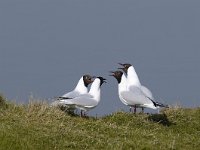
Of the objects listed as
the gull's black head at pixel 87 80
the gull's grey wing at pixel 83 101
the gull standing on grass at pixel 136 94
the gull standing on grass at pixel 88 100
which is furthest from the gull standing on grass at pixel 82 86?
the gull standing on grass at pixel 136 94

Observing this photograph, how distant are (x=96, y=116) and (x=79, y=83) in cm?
156

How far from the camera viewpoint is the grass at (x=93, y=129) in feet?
34.2

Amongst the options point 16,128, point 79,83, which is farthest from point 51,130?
point 79,83

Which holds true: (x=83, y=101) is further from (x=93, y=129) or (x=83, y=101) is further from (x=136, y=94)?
(x=93, y=129)

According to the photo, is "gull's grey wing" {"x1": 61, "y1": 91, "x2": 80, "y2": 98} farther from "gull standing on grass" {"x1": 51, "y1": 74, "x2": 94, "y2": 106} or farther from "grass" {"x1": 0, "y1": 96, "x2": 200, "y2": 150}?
"grass" {"x1": 0, "y1": 96, "x2": 200, "y2": 150}

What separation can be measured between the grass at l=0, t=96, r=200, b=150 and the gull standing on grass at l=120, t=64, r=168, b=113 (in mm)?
352

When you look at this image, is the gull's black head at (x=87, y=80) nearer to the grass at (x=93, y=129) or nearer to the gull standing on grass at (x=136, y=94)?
the gull standing on grass at (x=136, y=94)

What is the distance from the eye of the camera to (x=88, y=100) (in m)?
14.4

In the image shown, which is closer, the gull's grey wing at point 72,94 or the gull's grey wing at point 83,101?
the gull's grey wing at point 83,101

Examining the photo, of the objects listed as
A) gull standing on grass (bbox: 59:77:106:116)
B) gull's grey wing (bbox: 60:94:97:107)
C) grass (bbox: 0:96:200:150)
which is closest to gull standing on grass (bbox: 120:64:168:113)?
grass (bbox: 0:96:200:150)

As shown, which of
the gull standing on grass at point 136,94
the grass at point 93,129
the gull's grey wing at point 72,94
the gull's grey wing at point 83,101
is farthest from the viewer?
the gull's grey wing at point 72,94

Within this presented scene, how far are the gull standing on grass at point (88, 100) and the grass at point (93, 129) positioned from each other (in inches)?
12.6

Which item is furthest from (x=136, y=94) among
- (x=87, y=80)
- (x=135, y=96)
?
(x=87, y=80)

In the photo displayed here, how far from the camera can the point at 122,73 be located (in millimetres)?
16172
